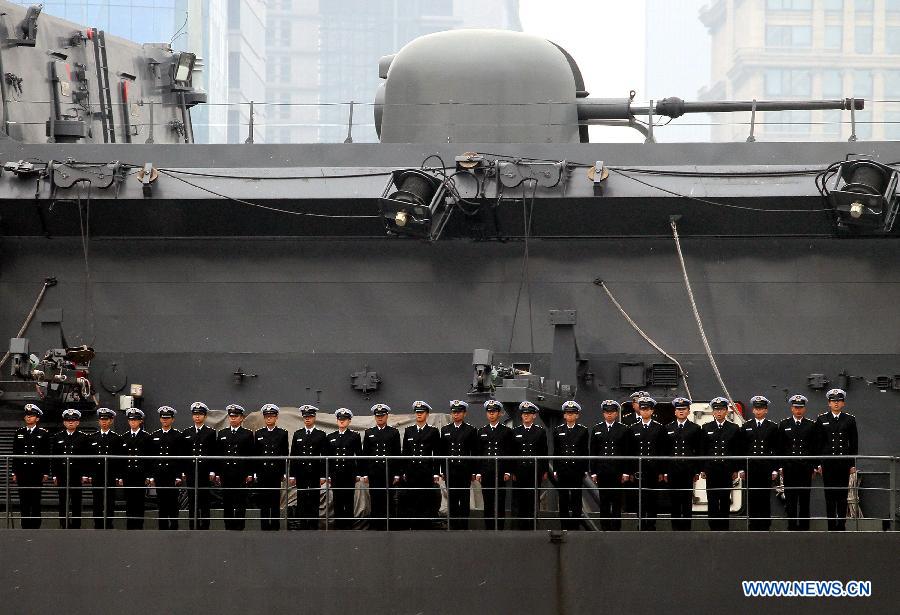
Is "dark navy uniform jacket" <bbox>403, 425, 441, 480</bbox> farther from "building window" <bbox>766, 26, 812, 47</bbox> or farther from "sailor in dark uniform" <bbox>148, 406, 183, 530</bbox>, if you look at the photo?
"building window" <bbox>766, 26, 812, 47</bbox>

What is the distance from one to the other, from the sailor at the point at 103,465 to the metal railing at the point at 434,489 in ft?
0.06

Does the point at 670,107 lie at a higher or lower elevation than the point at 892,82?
lower

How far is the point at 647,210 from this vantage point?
13.0m

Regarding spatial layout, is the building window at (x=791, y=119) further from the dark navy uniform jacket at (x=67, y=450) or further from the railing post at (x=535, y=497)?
the dark navy uniform jacket at (x=67, y=450)

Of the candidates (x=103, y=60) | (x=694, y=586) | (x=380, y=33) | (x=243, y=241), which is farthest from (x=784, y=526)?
(x=380, y=33)

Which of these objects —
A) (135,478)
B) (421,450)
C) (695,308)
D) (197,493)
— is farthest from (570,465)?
(135,478)

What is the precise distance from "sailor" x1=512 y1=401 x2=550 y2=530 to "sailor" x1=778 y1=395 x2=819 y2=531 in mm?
1792

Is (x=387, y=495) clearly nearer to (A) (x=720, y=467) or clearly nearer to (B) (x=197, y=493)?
(B) (x=197, y=493)

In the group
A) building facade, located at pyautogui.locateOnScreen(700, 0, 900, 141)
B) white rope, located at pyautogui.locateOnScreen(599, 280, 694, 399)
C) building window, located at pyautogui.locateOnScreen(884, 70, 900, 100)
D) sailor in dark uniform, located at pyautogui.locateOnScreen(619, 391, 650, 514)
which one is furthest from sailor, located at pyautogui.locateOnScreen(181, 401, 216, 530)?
building window, located at pyautogui.locateOnScreen(884, 70, 900, 100)

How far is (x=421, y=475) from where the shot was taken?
11.2 m

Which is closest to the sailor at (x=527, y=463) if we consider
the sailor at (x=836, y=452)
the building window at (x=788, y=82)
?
the sailor at (x=836, y=452)

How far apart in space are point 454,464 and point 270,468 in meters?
1.43

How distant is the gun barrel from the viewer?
48.7 feet

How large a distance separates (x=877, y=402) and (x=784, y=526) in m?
2.04
